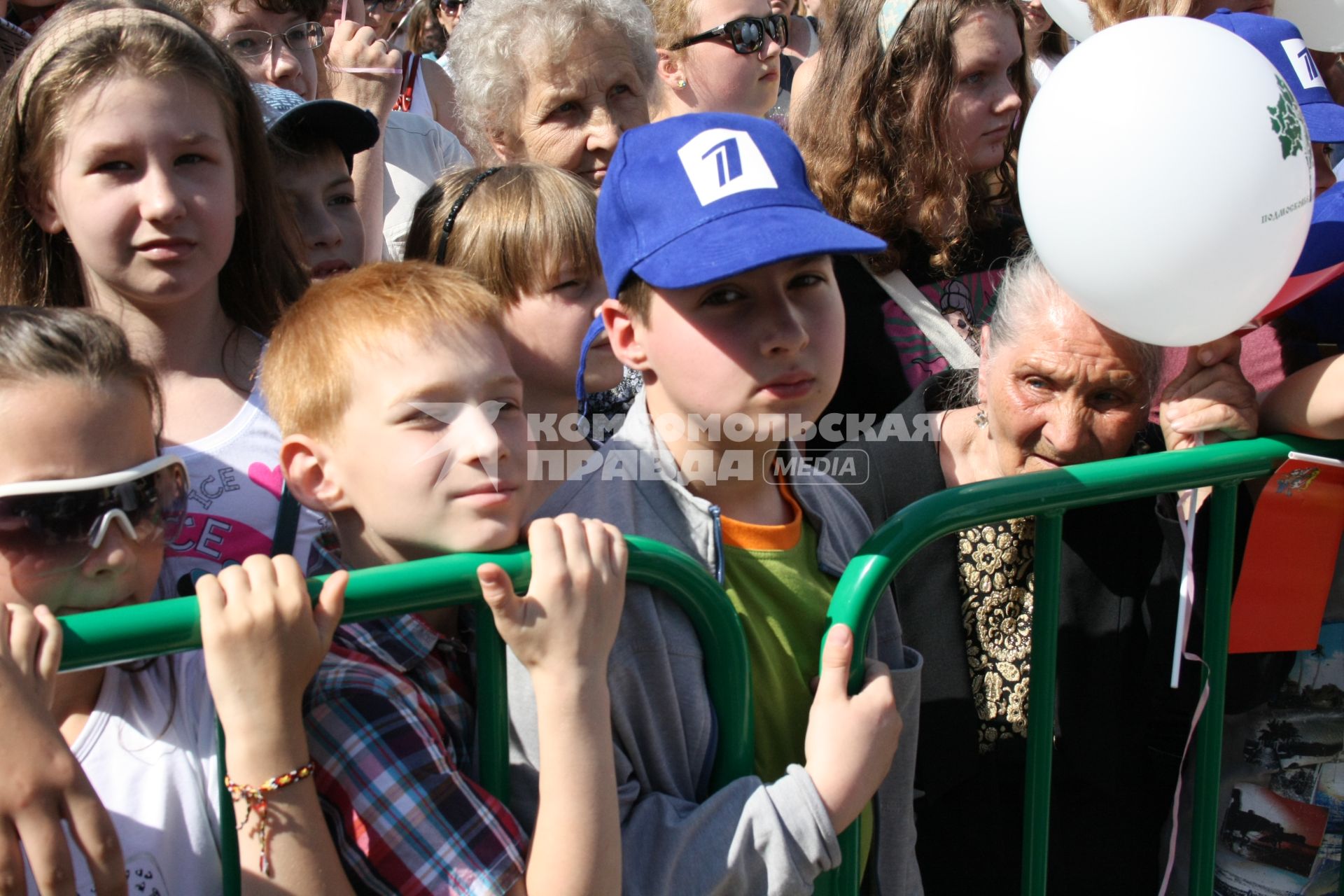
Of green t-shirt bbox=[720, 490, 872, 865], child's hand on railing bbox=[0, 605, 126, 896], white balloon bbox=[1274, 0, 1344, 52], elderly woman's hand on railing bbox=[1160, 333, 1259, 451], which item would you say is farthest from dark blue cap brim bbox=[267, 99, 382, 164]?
white balloon bbox=[1274, 0, 1344, 52]

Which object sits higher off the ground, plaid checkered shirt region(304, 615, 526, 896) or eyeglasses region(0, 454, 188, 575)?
eyeglasses region(0, 454, 188, 575)

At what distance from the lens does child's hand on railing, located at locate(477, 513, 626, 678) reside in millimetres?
1540

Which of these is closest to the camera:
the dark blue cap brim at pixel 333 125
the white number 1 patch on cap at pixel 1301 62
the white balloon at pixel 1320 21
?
the white number 1 patch on cap at pixel 1301 62

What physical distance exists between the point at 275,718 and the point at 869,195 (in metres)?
2.31

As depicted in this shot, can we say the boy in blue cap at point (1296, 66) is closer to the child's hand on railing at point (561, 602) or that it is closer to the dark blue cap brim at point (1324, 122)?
the dark blue cap brim at point (1324, 122)

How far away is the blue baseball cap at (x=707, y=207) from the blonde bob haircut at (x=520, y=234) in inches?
22.1

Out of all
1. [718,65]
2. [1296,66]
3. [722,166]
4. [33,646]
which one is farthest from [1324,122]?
[33,646]

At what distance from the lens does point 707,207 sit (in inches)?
72.2

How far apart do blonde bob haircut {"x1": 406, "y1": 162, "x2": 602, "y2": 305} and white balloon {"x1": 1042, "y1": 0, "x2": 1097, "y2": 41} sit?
2.21 metres

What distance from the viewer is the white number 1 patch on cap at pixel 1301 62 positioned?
102 inches

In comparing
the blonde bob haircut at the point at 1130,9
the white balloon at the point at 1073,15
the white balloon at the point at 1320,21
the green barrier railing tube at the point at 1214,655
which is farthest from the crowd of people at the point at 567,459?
the white balloon at the point at 1320,21

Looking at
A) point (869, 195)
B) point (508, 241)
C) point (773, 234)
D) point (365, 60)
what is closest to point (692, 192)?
point (773, 234)

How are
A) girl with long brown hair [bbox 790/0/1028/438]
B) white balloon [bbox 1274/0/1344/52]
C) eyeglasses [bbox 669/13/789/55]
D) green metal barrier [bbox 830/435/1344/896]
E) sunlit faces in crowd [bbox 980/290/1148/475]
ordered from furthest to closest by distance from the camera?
eyeglasses [bbox 669/13/789/55] < white balloon [bbox 1274/0/1344/52] < girl with long brown hair [bbox 790/0/1028/438] < sunlit faces in crowd [bbox 980/290/1148/475] < green metal barrier [bbox 830/435/1344/896]

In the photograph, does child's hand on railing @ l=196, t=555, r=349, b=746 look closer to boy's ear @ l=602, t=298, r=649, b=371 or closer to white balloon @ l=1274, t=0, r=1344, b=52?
boy's ear @ l=602, t=298, r=649, b=371
